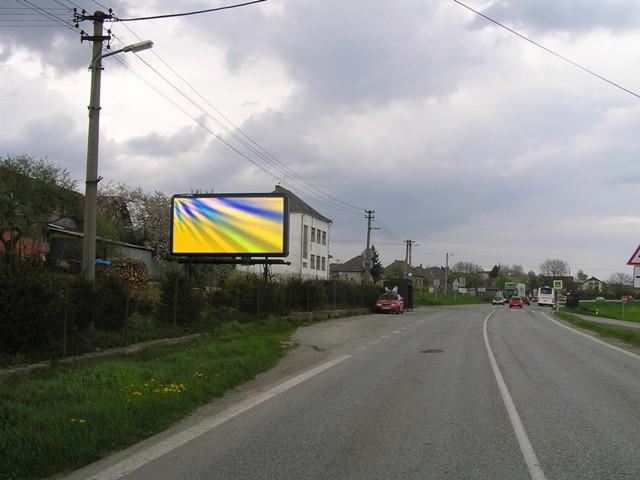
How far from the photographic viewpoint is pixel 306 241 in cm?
6531

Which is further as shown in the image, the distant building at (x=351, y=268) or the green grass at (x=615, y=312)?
the distant building at (x=351, y=268)

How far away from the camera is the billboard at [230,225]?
85.9ft

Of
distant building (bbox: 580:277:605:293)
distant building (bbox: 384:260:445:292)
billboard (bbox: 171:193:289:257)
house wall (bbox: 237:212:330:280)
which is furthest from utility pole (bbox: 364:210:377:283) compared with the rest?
distant building (bbox: 580:277:605:293)

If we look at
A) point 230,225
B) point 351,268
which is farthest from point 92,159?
point 351,268

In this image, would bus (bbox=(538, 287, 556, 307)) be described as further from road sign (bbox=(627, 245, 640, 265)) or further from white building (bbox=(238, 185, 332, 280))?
road sign (bbox=(627, 245, 640, 265))

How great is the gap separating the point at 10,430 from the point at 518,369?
983 cm

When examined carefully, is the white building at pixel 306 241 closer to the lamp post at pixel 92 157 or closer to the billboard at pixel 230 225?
the billboard at pixel 230 225

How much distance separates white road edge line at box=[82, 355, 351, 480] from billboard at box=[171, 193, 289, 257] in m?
15.7

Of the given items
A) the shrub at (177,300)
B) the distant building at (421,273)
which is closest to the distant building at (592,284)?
the distant building at (421,273)

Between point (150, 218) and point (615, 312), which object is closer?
point (150, 218)

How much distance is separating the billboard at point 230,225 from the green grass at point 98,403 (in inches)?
547

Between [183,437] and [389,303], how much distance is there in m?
37.5

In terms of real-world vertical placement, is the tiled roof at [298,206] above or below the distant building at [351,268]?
above

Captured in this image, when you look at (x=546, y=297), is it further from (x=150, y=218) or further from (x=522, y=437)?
(x=522, y=437)
